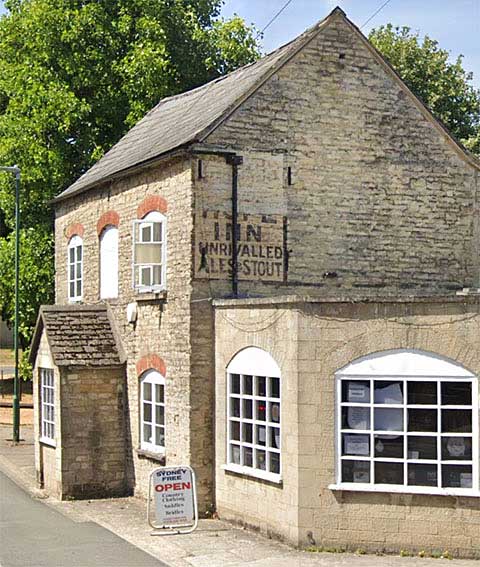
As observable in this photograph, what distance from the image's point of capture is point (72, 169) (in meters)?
32.8

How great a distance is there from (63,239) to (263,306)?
973 centimetres

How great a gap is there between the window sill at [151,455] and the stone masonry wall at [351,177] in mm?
3534

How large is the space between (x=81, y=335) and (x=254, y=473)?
20.8ft

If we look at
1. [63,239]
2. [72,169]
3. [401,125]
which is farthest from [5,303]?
[401,125]

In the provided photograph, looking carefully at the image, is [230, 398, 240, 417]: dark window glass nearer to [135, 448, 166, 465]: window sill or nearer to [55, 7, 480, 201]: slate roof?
[135, 448, 166, 465]: window sill

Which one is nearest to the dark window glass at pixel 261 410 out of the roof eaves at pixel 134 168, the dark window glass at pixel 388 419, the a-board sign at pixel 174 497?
the a-board sign at pixel 174 497

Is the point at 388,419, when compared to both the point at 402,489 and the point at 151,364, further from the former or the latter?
the point at 151,364

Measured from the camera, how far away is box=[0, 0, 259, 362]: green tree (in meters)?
31.8

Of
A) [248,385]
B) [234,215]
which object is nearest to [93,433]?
[248,385]

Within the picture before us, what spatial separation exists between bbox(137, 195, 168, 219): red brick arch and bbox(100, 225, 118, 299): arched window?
1.43m

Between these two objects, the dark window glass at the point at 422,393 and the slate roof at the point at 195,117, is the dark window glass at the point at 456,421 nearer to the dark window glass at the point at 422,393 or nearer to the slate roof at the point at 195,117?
the dark window glass at the point at 422,393

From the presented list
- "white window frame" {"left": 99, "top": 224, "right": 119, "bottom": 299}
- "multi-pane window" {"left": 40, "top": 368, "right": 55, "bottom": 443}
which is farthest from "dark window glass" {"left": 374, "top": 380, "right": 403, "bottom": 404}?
"multi-pane window" {"left": 40, "top": 368, "right": 55, "bottom": 443}

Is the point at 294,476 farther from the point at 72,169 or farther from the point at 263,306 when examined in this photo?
the point at 72,169

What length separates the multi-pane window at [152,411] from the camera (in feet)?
63.5
